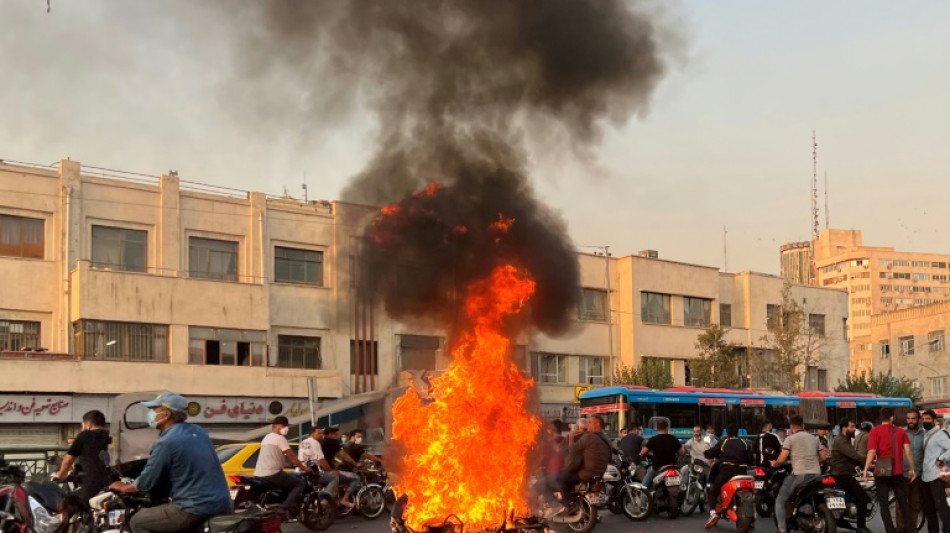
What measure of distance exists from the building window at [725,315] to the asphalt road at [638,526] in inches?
1431

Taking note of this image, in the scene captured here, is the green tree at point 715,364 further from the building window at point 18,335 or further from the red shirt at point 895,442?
the red shirt at point 895,442

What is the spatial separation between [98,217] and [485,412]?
26281 mm

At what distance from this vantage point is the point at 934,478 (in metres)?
12.8

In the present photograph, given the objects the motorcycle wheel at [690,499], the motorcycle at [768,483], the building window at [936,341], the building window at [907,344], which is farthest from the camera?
the building window at [907,344]

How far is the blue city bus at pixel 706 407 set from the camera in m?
31.4

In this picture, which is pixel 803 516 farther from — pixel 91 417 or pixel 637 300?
pixel 637 300

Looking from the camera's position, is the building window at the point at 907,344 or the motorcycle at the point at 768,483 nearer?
the motorcycle at the point at 768,483

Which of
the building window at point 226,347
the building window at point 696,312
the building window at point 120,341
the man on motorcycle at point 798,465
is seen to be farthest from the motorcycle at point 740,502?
the building window at point 696,312

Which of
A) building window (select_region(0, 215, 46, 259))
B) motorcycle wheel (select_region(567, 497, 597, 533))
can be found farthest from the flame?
building window (select_region(0, 215, 46, 259))

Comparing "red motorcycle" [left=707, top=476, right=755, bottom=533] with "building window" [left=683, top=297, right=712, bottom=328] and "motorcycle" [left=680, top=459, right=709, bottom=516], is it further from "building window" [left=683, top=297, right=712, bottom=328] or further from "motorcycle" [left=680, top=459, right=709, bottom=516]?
"building window" [left=683, top=297, right=712, bottom=328]

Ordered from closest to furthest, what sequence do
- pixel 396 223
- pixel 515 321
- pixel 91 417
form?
1. pixel 91 417
2. pixel 515 321
3. pixel 396 223

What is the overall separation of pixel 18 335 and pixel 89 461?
2365 centimetres

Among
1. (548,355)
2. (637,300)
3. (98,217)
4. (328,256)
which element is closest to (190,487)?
(98,217)

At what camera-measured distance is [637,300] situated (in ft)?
161
